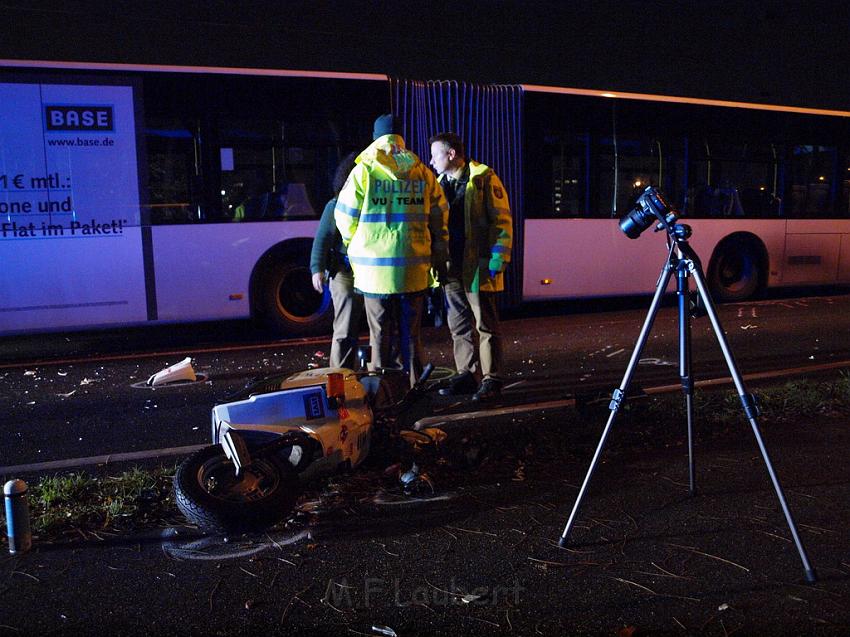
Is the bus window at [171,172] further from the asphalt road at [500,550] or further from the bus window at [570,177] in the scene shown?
the bus window at [570,177]

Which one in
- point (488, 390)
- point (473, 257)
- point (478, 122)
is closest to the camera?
point (473, 257)

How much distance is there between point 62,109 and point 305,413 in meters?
6.21

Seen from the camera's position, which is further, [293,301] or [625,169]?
[625,169]

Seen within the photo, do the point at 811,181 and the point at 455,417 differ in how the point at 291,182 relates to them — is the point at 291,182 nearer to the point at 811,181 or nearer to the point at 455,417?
the point at 455,417

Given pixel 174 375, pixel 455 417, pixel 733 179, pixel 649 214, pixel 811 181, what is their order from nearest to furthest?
pixel 649 214, pixel 455 417, pixel 174 375, pixel 733 179, pixel 811 181

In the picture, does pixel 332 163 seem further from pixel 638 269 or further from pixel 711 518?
pixel 711 518

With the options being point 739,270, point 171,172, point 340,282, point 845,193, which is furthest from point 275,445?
point 845,193

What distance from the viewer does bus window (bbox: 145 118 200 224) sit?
31.9 feet

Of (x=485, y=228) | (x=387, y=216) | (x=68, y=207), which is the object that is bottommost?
(x=485, y=228)

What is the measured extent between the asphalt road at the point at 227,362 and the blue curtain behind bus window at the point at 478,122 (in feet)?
4.45

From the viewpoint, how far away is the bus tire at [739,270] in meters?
13.4

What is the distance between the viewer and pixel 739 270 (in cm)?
1362

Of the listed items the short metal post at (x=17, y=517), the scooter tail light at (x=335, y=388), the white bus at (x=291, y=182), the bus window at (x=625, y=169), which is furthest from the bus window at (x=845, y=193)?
the short metal post at (x=17, y=517)

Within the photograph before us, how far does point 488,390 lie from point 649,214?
3.08 metres
